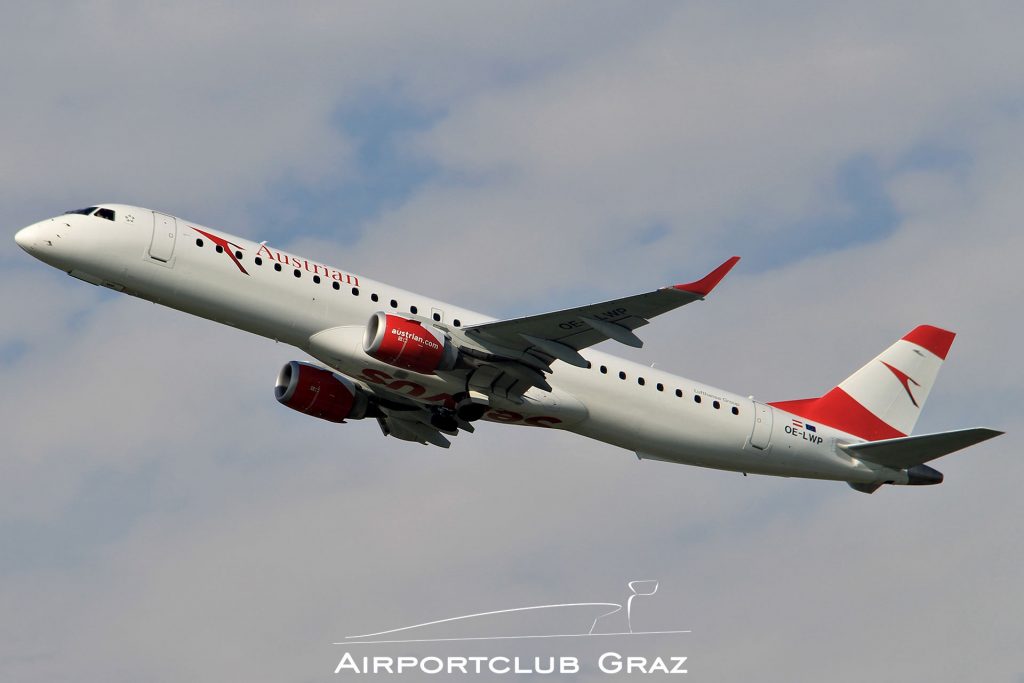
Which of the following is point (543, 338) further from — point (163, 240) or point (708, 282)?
point (163, 240)

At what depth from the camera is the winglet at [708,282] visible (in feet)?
118

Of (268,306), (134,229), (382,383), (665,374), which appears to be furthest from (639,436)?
(134,229)

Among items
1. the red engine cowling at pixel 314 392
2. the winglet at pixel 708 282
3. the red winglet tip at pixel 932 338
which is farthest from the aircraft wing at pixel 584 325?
the red winglet tip at pixel 932 338

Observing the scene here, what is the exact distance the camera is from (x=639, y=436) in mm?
44875

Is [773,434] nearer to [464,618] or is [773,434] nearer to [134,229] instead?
[464,618]

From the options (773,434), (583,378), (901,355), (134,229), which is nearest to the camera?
(134,229)

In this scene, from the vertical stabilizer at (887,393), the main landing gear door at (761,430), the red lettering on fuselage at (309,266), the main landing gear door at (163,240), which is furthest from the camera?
the vertical stabilizer at (887,393)

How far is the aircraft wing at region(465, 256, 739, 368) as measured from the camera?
122 feet

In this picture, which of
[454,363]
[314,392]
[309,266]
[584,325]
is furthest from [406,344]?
[314,392]

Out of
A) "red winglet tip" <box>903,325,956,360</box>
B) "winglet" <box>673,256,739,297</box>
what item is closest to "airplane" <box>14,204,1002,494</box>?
"winglet" <box>673,256,739,297</box>

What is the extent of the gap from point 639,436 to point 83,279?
18.3m

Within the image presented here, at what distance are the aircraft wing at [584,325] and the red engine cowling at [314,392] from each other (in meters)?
6.99

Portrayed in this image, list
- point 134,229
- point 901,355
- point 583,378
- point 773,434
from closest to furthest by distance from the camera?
1. point 134,229
2. point 583,378
3. point 773,434
4. point 901,355

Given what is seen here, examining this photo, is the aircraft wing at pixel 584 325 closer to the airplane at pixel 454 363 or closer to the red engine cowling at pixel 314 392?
the airplane at pixel 454 363
